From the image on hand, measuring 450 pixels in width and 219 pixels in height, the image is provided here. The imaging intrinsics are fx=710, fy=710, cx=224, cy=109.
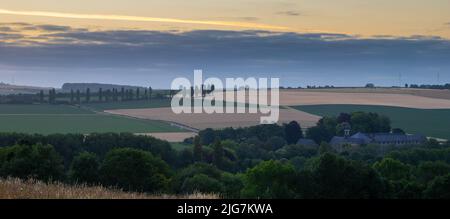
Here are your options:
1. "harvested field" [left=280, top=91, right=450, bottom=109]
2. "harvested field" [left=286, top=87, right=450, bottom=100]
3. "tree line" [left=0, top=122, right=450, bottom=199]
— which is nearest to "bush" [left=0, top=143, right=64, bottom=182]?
"tree line" [left=0, top=122, right=450, bottom=199]

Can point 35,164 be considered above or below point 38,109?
above

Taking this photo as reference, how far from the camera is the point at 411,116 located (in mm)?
154875

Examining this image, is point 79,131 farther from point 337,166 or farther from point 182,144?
point 337,166

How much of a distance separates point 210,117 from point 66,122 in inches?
1123

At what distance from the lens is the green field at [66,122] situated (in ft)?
420

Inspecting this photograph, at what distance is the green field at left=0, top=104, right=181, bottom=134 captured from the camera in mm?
128125

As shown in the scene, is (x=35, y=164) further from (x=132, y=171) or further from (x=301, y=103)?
(x=301, y=103)

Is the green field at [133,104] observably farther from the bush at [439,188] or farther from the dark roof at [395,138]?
the bush at [439,188]

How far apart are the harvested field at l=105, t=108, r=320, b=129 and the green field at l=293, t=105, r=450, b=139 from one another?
4.72 m

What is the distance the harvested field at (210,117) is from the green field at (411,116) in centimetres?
472

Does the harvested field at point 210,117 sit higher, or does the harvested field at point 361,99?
the harvested field at point 361,99

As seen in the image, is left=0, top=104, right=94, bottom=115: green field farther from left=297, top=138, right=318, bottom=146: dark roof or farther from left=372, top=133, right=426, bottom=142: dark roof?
left=372, top=133, right=426, bottom=142: dark roof

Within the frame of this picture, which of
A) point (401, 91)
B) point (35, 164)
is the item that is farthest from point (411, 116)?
point (35, 164)

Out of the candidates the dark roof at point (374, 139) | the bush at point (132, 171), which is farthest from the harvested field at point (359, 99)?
the bush at point (132, 171)
